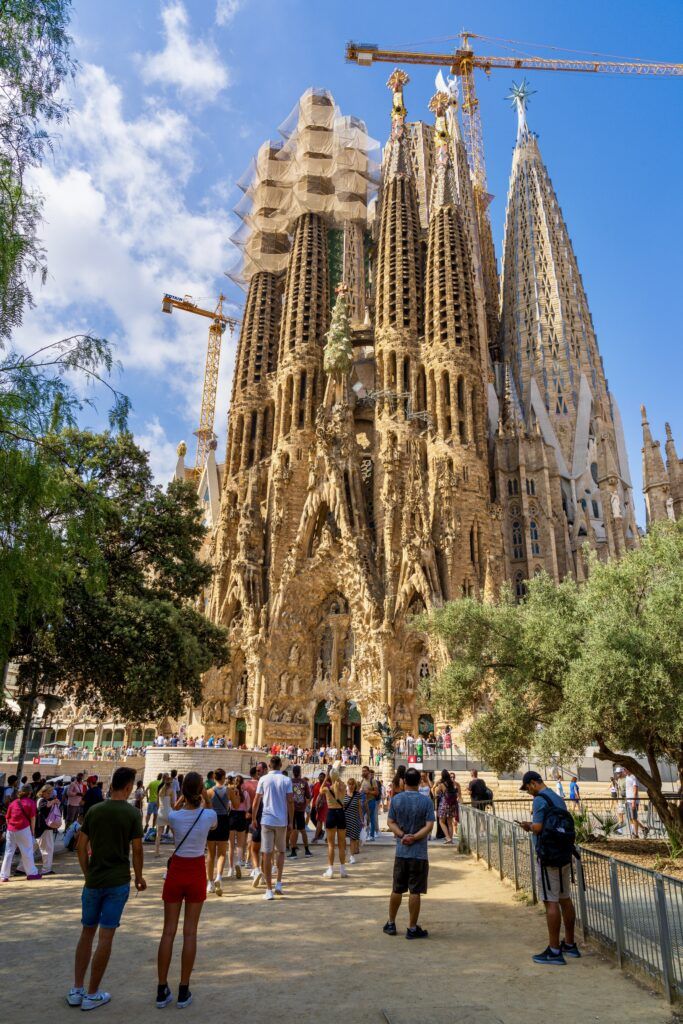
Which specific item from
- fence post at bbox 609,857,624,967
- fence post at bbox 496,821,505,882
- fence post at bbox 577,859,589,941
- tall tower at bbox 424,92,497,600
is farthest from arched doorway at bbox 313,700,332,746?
fence post at bbox 609,857,624,967

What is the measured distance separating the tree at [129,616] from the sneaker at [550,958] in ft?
32.0

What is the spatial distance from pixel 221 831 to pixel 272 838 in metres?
1.05

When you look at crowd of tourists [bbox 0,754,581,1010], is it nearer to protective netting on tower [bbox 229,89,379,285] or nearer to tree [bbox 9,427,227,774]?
tree [bbox 9,427,227,774]

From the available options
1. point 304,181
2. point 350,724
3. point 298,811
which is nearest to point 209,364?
point 304,181

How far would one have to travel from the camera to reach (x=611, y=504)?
4450cm

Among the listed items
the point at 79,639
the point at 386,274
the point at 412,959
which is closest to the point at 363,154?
the point at 386,274

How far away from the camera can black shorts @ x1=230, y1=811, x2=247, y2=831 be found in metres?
9.81

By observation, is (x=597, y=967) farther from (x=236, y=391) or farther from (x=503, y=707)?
(x=236, y=391)

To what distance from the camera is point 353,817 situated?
11203mm

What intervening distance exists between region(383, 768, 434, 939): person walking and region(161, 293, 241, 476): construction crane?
71.8 metres

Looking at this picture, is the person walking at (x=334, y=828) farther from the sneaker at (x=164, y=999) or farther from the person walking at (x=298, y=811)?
the sneaker at (x=164, y=999)

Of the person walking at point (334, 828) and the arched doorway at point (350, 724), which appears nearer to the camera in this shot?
the person walking at point (334, 828)

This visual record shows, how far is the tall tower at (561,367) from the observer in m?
45.2

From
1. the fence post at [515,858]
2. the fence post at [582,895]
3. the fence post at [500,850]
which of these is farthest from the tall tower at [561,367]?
the fence post at [582,895]
